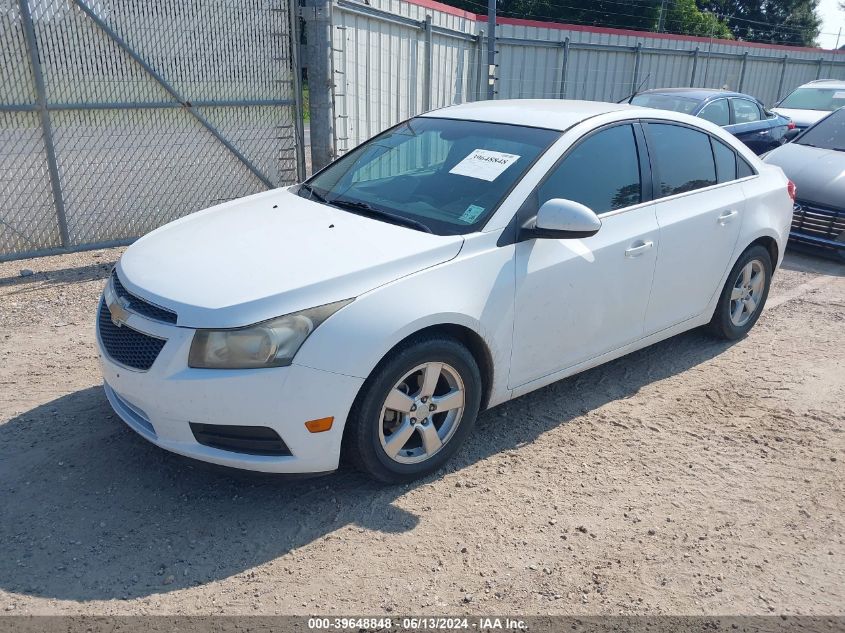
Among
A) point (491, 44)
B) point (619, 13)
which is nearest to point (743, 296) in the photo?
point (491, 44)

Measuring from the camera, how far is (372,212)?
397 centimetres

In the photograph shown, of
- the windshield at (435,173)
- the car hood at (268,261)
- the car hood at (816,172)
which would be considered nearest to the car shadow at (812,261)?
the car hood at (816,172)

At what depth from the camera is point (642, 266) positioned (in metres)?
4.28

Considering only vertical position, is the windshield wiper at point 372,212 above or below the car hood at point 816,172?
above

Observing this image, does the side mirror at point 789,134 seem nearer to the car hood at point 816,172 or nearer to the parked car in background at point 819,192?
the parked car in background at point 819,192

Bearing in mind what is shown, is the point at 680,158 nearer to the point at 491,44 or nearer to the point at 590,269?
the point at 590,269

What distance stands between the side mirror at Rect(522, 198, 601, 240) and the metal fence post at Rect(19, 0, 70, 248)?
490 cm

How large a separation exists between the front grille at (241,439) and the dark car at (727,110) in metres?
9.08

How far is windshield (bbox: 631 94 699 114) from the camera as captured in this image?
10.6 m

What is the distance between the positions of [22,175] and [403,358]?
489cm

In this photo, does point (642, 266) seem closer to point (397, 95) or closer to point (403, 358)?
point (403, 358)

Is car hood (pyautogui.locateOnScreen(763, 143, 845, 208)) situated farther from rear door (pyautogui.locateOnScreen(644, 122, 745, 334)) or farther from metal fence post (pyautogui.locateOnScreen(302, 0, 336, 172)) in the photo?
metal fence post (pyautogui.locateOnScreen(302, 0, 336, 172))

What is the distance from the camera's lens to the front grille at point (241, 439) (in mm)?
3107

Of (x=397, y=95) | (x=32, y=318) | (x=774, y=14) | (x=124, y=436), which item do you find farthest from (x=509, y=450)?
(x=774, y=14)
